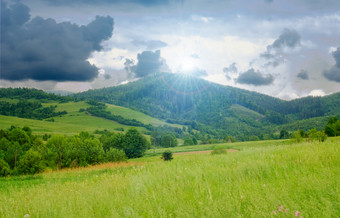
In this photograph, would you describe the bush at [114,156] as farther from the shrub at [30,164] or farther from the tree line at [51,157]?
the shrub at [30,164]

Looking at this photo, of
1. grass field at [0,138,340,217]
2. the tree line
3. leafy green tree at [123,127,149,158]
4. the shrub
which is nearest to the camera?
grass field at [0,138,340,217]

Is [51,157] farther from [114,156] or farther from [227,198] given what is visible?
[227,198]

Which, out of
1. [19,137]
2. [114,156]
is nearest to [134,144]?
[114,156]

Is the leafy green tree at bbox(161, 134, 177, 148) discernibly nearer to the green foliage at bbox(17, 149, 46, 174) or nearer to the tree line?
the tree line

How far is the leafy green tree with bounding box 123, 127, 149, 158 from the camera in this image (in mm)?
100125

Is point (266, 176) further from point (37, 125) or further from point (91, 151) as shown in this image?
point (37, 125)

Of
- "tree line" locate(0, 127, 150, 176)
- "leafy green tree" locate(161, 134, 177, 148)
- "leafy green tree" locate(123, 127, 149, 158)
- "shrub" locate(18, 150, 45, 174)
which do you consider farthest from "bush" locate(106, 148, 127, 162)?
"leafy green tree" locate(161, 134, 177, 148)

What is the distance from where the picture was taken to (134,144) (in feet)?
329

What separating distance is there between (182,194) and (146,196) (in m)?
0.89

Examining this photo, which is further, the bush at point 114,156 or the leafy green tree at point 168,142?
the leafy green tree at point 168,142

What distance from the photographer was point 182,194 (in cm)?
564

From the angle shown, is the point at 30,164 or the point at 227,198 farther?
the point at 30,164

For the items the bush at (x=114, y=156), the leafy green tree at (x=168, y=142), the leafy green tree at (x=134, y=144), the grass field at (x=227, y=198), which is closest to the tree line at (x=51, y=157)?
the bush at (x=114, y=156)

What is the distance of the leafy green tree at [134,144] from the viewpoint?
10012 cm
